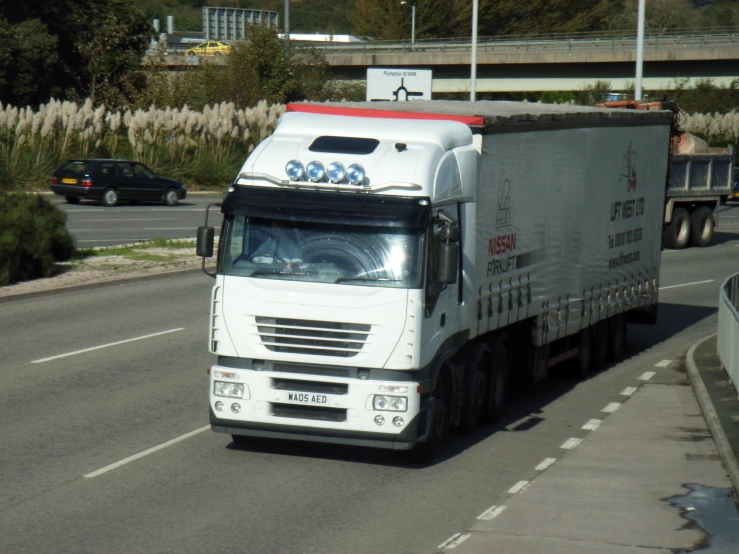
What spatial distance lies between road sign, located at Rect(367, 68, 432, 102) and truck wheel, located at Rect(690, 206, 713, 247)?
28.7 feet

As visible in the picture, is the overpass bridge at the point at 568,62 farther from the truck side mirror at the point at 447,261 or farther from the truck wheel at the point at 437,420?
the truck side mirror at the point at 447,261

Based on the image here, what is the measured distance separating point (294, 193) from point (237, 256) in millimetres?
790

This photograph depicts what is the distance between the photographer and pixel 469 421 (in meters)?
12.2

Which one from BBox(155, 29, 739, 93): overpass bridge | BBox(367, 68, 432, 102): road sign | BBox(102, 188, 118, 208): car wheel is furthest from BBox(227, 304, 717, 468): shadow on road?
BBox(155, 29, 739, 93): overpass bridge

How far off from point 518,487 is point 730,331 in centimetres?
597

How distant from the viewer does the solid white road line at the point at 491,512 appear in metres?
9.26

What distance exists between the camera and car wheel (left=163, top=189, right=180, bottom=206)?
43125 millimetres

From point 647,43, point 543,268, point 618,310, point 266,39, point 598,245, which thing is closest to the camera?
point 543,268

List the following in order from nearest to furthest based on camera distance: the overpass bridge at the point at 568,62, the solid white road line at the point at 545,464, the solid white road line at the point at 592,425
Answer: the solid white road line at the point at 545,464
the solid white road line at the point at 592,425
the overpass bridge at the point at 568,62

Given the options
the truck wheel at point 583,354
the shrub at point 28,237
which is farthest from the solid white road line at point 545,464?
the shrub at point 28,237

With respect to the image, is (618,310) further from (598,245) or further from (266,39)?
(266,39)

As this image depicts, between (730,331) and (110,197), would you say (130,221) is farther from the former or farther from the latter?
(730,331)

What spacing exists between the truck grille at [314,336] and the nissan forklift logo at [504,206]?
255 cm

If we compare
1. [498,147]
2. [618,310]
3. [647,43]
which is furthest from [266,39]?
[498,147]
